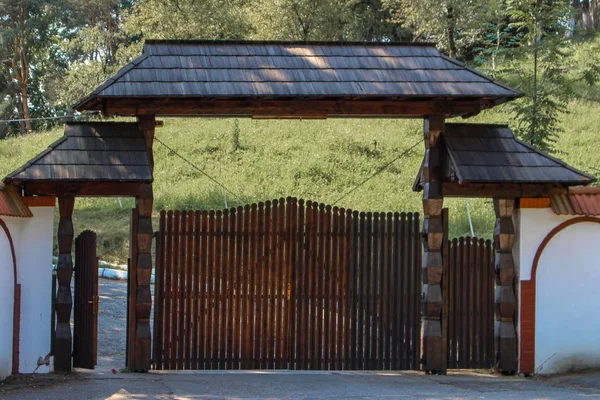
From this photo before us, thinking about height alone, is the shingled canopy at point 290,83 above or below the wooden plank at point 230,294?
above

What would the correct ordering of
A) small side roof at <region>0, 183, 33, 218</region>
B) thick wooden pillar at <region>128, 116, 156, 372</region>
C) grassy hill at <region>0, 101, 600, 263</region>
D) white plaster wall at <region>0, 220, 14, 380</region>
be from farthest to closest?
grassy hill at <region>0, 101, 600, 263</region>
thick wooden pillar at <region>128, 116, 156, 372</region>
white plaster wall at <region>0, 220, 14, 380</region>
small side roof at <region>0, 183, 33, 218</region>

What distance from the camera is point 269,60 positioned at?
10594mm

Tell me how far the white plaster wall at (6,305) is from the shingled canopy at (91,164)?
785 mm

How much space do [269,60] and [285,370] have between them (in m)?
3.86

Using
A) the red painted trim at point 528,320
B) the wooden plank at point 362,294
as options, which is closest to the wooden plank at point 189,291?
the wooden plank at point 362,294

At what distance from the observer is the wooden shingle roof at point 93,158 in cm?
980

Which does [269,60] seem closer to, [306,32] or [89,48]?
[306,32]

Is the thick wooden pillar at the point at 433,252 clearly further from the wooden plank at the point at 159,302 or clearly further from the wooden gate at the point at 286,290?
the wooden plank at the point at 159,302

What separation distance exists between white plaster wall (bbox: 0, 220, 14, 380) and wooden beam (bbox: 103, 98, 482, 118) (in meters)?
1.97

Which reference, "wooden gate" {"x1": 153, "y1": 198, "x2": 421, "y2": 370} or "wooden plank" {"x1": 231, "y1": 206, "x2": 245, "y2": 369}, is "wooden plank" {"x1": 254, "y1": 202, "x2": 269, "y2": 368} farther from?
"wooden plank" {"x1": 231, "y1": 206, "x2": 245, "y2": 369}

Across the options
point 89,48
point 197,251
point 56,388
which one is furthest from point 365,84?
point 89,48

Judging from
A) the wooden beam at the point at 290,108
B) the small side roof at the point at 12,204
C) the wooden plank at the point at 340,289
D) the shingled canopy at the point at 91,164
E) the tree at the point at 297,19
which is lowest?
the wooden plank at the point at 340,289

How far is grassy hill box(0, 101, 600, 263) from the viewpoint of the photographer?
82.4 ft

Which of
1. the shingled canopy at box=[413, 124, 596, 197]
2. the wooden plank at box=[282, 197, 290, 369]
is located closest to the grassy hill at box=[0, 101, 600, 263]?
the shingled canopy at box=[413, 124, 596, 197]
